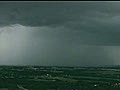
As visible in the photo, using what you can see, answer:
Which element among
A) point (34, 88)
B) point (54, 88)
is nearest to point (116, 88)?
point (54, 88)

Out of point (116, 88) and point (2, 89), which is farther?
point (116, 88)

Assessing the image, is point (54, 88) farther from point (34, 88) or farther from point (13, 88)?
point (13, 88)

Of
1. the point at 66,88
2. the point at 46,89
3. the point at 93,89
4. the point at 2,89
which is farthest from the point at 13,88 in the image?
the point at 93,89

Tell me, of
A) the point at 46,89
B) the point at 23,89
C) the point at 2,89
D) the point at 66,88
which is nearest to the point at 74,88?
the point at 66,88

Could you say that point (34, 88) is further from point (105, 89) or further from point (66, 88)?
point (105, 89)

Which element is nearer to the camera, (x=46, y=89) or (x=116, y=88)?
(x=46, y=89)

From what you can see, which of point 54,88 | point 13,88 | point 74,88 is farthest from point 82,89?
point 13,88
